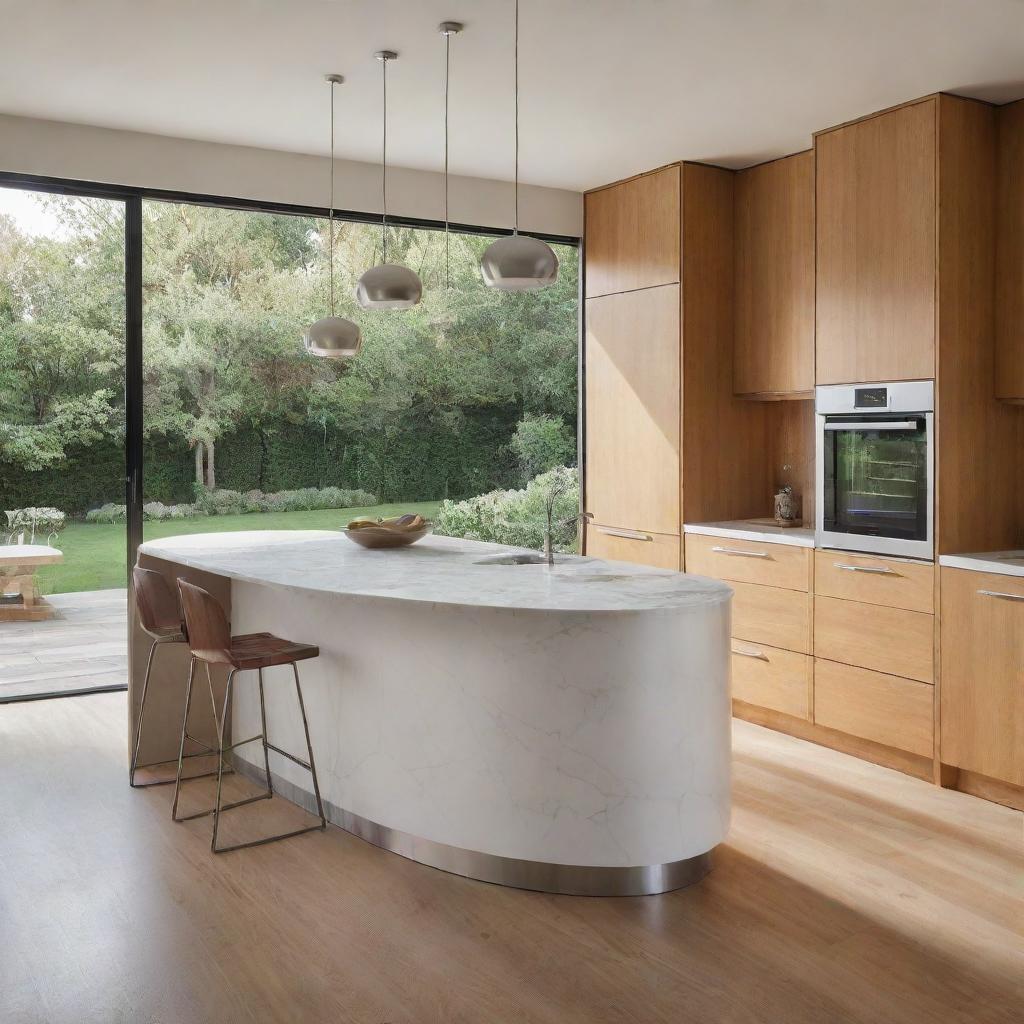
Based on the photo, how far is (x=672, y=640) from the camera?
117 inches

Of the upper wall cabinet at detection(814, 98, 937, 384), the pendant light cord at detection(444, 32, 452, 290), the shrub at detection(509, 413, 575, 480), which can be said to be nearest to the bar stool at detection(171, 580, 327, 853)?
the pendant light cord at detection(444, 32, 452, 290)

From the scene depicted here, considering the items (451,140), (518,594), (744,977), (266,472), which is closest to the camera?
(744,977)

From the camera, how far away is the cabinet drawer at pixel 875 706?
416 cm

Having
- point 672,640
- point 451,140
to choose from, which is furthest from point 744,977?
point 451,140

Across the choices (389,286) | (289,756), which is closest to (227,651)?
(289,756)

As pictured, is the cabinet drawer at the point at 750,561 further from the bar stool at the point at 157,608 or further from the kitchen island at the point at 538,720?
the bar stool at the point at 157,608

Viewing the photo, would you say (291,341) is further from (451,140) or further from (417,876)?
(417,876)

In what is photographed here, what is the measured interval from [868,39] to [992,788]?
9.00 ft

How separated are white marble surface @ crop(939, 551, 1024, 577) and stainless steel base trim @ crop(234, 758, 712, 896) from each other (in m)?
1.56

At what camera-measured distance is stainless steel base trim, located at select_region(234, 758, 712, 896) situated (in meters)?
3.00

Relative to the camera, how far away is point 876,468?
4.39 meters

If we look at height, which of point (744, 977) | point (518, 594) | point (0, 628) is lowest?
point (744, 977)

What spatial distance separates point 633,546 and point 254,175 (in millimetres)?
2735

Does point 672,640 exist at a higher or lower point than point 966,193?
lower
